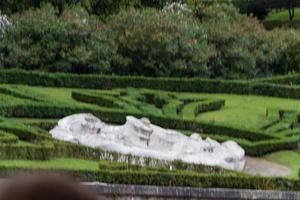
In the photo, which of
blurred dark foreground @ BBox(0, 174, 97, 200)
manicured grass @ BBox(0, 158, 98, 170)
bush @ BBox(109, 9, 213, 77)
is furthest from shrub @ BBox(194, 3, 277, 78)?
blurred dark foreground @ BBox(0, 174, 97, 200)

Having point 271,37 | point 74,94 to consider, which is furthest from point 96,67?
point 271,37

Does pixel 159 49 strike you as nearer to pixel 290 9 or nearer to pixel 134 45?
pixel 134 45

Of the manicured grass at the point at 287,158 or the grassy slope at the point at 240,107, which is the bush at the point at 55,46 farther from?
the manicured grass at the point at 287,158

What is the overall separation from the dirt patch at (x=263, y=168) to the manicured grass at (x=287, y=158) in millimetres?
165

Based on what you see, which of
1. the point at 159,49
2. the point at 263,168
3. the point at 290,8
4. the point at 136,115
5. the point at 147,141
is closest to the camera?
the point at 147,141

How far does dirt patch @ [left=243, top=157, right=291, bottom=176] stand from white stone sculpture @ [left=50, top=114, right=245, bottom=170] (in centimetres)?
27

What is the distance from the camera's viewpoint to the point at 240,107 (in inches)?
1075

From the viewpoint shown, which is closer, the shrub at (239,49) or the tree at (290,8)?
the shrub at (239,49)

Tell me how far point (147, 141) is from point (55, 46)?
39.5 ft

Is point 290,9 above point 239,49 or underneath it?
underneath

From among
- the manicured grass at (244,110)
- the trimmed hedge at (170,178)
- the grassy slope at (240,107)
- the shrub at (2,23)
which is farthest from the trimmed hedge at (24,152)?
the shrub at (2,23)

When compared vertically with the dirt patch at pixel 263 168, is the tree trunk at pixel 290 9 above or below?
below

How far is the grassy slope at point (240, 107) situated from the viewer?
24.4 metres

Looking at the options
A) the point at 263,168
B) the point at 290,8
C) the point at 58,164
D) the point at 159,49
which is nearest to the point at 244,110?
the point at 159,49
